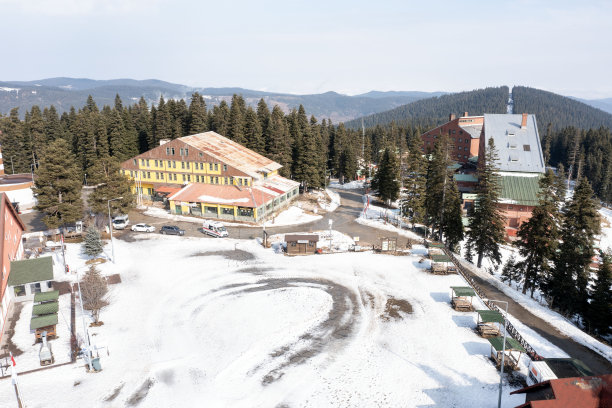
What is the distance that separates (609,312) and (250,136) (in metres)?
64.5

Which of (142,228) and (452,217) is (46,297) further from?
(452,217)

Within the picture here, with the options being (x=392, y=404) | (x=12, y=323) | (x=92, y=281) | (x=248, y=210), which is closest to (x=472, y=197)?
(x=248, y=210)

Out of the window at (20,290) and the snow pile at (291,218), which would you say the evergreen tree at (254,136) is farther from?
the window at (20,290)

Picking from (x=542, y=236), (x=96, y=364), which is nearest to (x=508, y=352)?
(x=542, y=236)

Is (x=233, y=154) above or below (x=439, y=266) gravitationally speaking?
above

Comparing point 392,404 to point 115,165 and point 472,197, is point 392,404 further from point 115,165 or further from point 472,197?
point 472,197

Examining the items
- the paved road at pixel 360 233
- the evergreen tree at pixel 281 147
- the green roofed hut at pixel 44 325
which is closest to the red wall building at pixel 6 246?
the green roofed hut at pixel 44 325

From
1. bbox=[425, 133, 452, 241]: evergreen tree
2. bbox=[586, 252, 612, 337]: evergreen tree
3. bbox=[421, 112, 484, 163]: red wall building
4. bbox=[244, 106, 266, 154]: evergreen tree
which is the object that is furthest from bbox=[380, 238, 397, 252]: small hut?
bbox=[421, 112, 484, 163]: red wall building

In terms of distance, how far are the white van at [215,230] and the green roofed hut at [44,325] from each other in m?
24.2

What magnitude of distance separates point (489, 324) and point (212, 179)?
161 feet

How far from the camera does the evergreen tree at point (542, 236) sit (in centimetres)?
Result: 3816

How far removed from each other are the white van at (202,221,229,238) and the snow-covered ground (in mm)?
20935

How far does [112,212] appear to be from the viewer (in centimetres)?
5241

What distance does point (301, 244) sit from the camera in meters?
45.2
